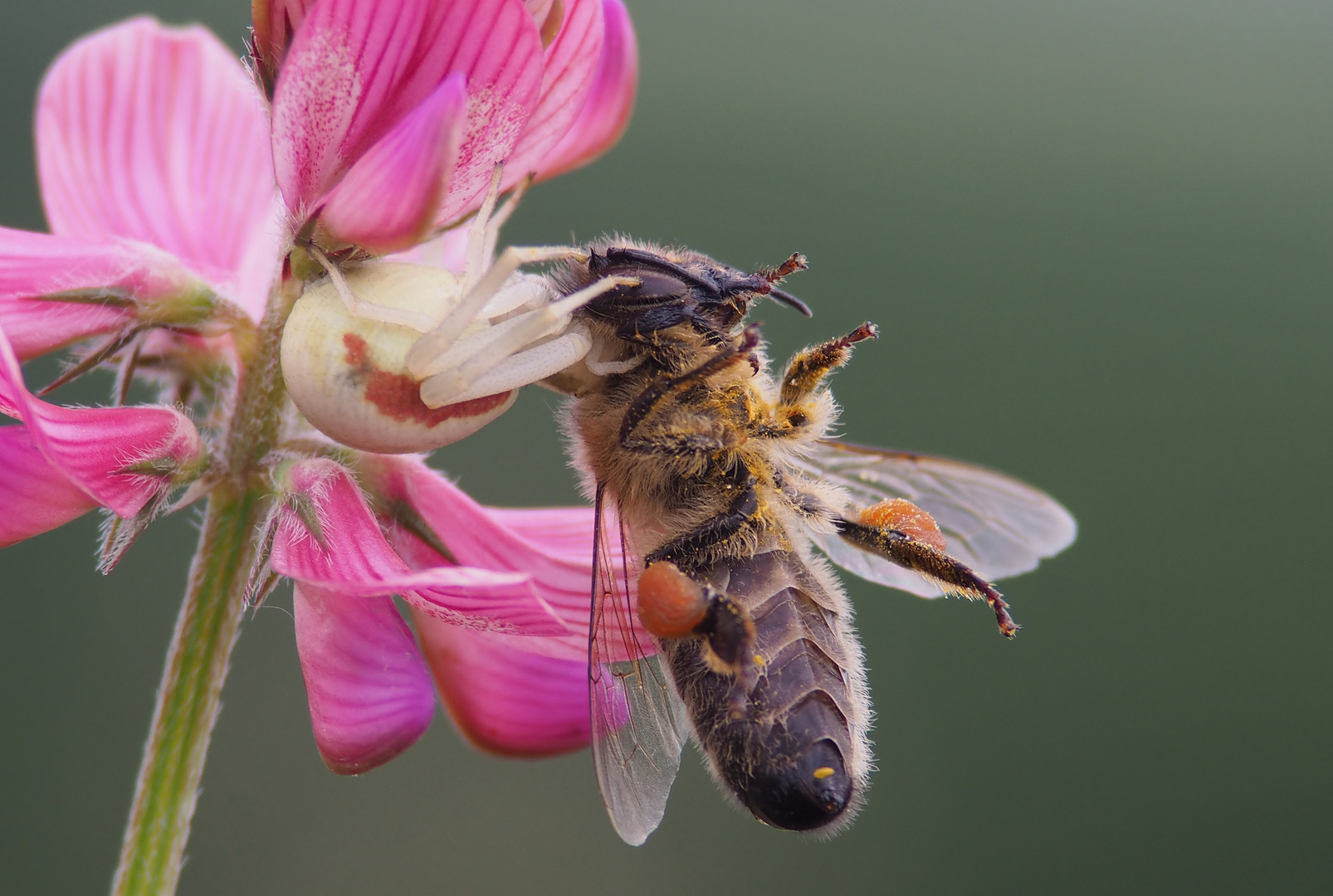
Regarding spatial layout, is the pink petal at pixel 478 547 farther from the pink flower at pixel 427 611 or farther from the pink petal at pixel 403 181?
the pink petal at pixel 403 181

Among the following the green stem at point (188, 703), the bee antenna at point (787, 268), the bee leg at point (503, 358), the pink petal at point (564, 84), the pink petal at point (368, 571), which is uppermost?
the pink petal at point (564, 84)

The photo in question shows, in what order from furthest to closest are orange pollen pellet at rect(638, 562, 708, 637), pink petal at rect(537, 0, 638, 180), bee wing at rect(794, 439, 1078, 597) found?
bee wing at rect(794, 439, 1078, 597), pink petal at rect(537, 0, 638, 180), orange pollen pellet at rect(638, 562, 708, 637)

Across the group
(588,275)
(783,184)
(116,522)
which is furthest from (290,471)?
(783,184)

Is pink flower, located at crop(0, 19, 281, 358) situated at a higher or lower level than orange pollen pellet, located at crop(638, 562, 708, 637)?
higher

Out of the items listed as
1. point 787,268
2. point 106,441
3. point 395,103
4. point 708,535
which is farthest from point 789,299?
point 106,441

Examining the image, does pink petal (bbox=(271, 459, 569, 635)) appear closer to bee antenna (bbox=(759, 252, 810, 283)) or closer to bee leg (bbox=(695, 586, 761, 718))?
bee leg (bbox=(695, 586, 761, 718))

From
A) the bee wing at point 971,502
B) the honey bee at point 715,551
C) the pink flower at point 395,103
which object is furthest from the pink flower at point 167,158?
the bee wing at point 971,502

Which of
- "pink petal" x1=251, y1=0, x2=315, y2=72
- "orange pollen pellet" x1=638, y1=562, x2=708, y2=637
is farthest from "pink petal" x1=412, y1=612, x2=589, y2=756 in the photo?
"pink petal" x1=251, y1=0, x2=315, y2=72
